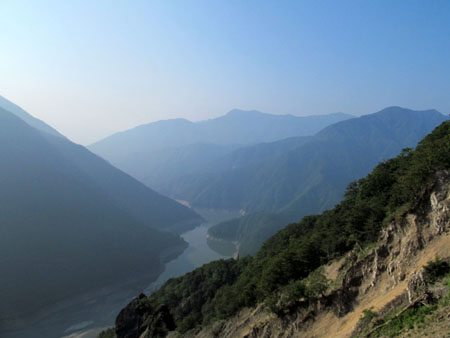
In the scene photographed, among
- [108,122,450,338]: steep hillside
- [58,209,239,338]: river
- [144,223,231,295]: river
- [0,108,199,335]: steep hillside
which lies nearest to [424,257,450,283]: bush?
[108,122,450,338]: steep hillside

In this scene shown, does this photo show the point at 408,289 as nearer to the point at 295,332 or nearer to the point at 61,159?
the point at 295,332

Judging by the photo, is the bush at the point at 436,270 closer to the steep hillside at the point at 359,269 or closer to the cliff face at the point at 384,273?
the steep hillside at the point at 359,269

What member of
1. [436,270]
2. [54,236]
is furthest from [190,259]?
[436,270]

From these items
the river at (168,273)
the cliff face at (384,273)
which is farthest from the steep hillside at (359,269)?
the river at (168,273)

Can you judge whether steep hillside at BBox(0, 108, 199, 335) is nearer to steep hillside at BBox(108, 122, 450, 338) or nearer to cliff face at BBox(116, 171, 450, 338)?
steep hillside at BBox(108, 122, 450, 338)

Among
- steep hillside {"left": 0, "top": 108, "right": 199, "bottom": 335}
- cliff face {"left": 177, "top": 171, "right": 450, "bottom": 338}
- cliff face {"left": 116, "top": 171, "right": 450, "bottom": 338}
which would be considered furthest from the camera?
steep hillside {"left": 0, "top": 108, "right": 199, "bottom": 335}

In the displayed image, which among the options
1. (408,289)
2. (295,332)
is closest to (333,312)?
(295,332)

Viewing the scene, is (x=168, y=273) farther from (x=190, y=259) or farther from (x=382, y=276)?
(x=382, y=276)
